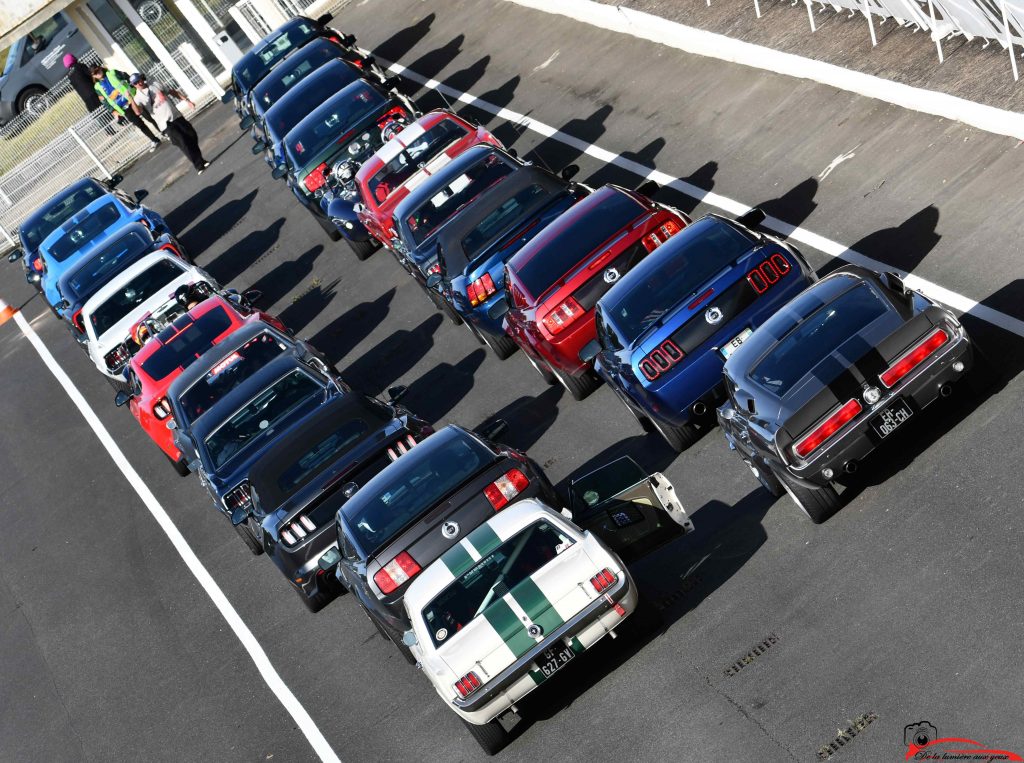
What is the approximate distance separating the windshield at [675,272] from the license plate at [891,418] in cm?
248

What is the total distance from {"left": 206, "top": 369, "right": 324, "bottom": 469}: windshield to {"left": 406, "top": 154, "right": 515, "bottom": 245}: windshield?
2.52 metres

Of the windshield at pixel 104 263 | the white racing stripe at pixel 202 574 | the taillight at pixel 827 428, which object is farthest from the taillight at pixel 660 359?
the windshield at pixel 104 263

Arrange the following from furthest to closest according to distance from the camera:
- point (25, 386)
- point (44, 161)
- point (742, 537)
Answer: point (44, 161) → point (25, 386) → point (742, 537)

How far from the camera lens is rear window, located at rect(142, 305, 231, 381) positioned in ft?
60.9

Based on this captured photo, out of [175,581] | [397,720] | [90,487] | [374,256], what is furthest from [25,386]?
[397,720]

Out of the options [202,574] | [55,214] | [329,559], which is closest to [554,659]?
[329,559]

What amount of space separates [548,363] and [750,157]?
430 centimetres

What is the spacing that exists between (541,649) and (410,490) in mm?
2508

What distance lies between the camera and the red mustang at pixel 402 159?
19.0m

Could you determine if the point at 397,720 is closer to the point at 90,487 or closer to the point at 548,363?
the point at 548,363

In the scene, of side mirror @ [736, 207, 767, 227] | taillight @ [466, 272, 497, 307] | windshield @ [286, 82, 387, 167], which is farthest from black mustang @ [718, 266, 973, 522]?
windshield @ [286, 82, 387, 167]

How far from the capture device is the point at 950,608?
31.3 ft

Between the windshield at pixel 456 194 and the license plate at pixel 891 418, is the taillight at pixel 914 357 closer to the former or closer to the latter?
the license plate at pixel 891 418

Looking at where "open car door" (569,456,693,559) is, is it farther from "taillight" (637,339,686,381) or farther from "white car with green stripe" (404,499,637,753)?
"white car with green stripe" (404,499,637,753)
